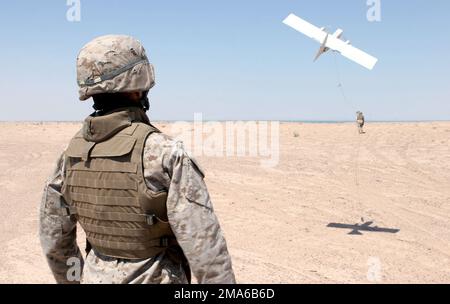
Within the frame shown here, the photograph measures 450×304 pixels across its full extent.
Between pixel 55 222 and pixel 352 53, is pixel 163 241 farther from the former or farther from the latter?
pixel 352 53

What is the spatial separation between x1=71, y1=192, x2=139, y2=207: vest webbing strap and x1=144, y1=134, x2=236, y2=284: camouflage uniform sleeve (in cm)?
14

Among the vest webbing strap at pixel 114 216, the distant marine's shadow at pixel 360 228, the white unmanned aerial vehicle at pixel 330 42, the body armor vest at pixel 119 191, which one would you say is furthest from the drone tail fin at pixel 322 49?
the vest webbing strap at pixel 114 216

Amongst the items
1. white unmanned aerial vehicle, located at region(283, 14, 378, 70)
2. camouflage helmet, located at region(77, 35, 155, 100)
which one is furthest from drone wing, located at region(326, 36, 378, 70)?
camouflage helmet, located at region(77, 35, 155, 100)

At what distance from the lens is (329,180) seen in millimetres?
13562

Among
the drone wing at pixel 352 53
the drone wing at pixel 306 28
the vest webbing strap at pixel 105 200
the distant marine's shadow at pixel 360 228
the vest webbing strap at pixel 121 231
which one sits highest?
the drone wing at pixel 306 28

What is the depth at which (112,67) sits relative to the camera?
84.9 inches

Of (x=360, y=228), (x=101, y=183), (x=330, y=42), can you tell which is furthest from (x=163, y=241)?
(x=330, y=42)

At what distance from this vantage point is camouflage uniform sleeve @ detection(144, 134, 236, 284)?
6.49 feet

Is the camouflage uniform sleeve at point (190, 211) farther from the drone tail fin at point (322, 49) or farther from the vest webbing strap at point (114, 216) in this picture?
the drone tail fin at point (322, 49)

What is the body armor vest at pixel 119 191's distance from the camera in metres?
2.08

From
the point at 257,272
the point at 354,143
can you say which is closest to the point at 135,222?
the point at 257,272

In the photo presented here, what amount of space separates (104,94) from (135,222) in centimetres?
65

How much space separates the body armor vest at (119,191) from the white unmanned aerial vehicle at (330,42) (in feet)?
31.2

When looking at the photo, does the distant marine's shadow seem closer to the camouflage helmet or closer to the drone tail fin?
the drone tail fin
